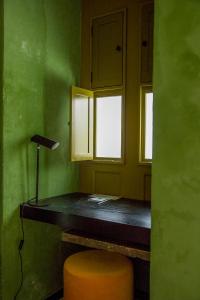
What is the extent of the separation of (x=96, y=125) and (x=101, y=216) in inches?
53.8

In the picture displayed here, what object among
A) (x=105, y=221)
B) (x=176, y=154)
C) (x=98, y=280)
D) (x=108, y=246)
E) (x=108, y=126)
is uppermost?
(x=108, y=126)

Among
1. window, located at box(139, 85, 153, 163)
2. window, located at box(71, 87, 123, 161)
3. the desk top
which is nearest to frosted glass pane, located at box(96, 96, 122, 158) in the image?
window, located at box(71, 87, 123, 161)

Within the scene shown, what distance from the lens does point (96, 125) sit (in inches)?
135

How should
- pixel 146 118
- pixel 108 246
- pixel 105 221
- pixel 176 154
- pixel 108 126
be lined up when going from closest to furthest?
pixel 176 154, pixel 105 221, pixel 108 246, pixel 146 118, pixel 108 126

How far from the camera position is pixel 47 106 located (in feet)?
9.93

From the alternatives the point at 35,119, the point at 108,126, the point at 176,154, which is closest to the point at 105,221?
the point at 176,154

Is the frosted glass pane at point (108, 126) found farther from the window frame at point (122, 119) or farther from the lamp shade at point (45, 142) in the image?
the lamp shade at point (45, 142)

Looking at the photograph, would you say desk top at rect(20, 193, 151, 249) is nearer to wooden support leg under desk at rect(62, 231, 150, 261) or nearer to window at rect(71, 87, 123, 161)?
wooden support leg under desk at rect(62, 231, 150, 261)

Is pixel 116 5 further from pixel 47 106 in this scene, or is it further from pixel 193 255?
pixel 193 255

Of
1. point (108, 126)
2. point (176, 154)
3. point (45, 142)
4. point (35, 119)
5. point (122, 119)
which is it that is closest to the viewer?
point (176, 154)

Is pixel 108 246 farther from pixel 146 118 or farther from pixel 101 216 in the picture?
pixel 146 118

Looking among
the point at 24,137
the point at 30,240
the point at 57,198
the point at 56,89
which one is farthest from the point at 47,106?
the point at 30,240

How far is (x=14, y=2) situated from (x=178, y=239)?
7.86 feet

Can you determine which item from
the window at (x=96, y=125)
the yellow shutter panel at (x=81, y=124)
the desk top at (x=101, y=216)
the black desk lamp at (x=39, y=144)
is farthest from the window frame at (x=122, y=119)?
the black desk lamp at (x=39, y=144)
